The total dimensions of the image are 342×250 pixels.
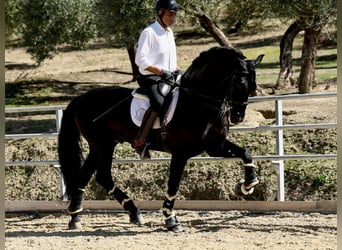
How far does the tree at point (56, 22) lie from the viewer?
19922mm

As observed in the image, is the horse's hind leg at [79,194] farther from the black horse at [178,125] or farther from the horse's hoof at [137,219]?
the horse's hoof at [137,219]

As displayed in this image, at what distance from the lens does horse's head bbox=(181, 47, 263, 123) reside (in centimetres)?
668

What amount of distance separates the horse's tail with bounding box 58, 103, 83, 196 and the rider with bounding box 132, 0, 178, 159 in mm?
1127

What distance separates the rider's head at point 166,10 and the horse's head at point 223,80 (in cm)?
52

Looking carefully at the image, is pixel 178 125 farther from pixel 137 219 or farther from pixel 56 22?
pixel 56 22

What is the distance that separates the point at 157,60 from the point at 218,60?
66cm

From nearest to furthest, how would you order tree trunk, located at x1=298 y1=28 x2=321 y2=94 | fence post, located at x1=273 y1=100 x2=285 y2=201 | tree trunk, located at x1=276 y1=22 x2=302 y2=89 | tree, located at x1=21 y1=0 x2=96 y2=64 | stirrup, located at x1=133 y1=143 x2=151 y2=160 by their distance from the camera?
stirrup, located at x1=133 y1=143 x2=151 y2=160 < fence post, located at x1=273 y1=100 x2=285 y2=201 < tree trunk, located at x1=298 y1=28 x2=321 y2=94 < tree trunk, located at x1=276 y1=22 x2=302 y2=89 < tree, located at x1=21 y1=0 x2=96 y2=64

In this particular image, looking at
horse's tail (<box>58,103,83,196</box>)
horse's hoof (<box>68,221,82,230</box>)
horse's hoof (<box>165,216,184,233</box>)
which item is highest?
horse's tail (<box>58,103,83,196</box>)

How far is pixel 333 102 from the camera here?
13.9 m

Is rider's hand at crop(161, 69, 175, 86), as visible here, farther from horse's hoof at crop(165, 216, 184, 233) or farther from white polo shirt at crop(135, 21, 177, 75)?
horse's hoof at crop(165, 216, 184, 233)

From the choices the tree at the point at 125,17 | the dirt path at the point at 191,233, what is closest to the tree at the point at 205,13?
the tree at the point at 125,17

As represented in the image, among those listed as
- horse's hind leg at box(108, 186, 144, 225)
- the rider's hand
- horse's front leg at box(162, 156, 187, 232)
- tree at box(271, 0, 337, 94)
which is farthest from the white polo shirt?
tree at box(271, 0, 337, 94)

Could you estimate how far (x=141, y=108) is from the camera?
710 centimetres

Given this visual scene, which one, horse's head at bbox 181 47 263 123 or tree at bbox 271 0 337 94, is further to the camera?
tree at bbox 271 0 337 94
